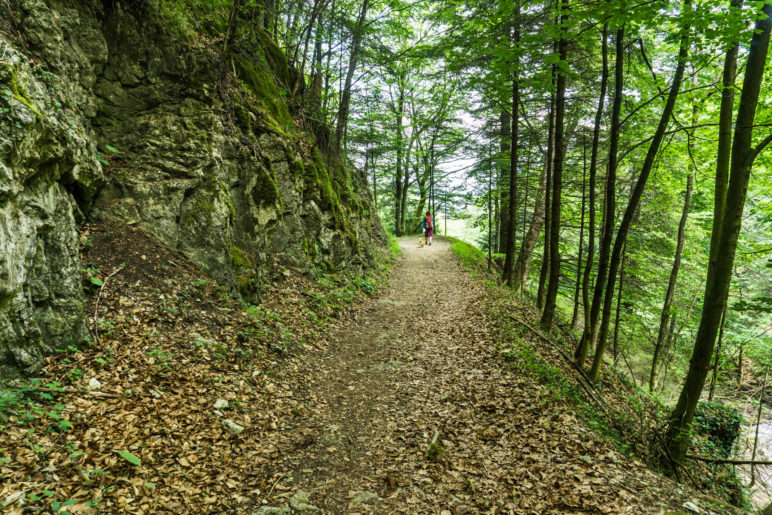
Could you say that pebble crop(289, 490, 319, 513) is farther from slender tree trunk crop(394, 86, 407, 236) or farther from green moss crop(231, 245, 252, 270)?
slender tree trunk crop(394, 86, 407, 236)

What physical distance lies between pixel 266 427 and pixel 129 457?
1.69m

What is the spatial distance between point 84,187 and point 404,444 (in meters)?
6.20

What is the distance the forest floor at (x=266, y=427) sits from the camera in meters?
3.33

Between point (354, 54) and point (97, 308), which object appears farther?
point (354, 54)

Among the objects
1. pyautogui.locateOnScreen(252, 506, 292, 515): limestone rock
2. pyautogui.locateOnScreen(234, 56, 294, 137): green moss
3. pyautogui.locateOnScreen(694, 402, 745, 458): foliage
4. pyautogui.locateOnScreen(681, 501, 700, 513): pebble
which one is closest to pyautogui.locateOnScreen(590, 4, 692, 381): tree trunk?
pyautogui.locateOnScreen(694, 402, 745, 458): foliage

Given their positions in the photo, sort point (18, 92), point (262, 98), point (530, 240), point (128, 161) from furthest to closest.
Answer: point (530, 240), point (262, 98), point (128, 161), point (18, 92)

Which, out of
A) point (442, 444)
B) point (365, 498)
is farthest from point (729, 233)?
point (365, 498)

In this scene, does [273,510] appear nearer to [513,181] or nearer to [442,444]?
[442,444]

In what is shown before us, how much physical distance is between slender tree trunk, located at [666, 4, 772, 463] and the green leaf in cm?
713

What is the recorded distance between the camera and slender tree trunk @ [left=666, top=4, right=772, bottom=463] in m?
4.54

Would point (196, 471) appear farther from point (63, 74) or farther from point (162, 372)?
point (63, 74)

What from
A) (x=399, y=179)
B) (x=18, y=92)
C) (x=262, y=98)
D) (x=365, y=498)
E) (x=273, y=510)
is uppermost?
(x=399, y=179)

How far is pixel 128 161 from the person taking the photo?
6.37 metres

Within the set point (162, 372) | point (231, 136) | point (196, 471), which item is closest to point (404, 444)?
point (196, 471)
